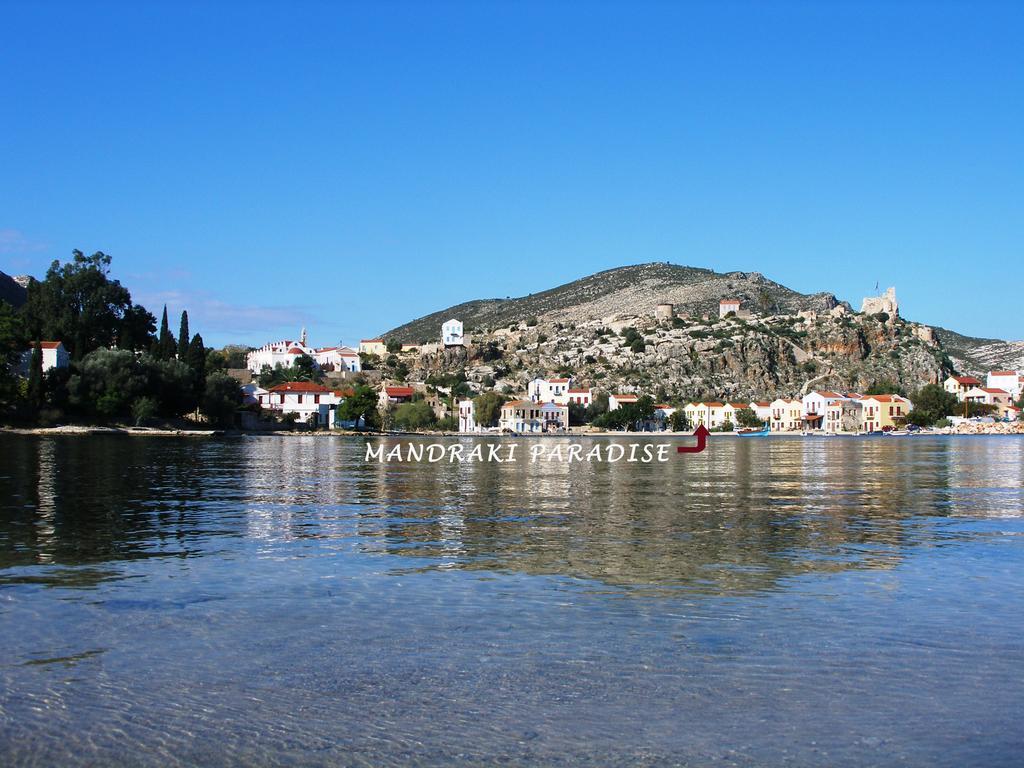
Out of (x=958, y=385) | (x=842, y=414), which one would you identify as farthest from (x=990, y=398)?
(x=842, y=414)

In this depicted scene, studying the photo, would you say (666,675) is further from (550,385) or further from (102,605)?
(550,385)

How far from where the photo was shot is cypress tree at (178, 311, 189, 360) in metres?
97.9

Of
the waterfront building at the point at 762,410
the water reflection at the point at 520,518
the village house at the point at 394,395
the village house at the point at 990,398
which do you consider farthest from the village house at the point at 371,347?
the water reflection at the point at 520,518

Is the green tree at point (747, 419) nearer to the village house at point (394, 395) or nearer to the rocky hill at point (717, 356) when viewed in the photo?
the rocky hill at point (717, 356)

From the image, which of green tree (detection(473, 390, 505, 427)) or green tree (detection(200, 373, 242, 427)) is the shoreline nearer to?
green tree (detection(200, 373, 242, 427))

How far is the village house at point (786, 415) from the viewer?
133 metres

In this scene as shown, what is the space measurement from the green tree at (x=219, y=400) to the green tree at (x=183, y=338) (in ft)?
12.0

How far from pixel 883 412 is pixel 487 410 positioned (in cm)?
5355

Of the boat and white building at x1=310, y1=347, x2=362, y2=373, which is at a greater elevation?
white building at x1=310, y1=347, x2=362, y2=373

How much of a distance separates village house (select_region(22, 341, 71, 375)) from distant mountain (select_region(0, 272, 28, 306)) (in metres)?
89.6

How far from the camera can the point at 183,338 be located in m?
101

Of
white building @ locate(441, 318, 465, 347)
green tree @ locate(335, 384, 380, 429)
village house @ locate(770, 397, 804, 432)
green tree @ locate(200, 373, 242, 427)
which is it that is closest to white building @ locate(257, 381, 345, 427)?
green tree @ locate(335, 384, 380, 429)

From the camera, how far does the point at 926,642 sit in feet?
28.8

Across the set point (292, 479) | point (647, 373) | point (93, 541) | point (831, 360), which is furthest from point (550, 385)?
point (93, 541)
